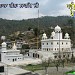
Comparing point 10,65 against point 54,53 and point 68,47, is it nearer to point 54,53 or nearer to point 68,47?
point 54,53

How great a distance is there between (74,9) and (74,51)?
38446mm

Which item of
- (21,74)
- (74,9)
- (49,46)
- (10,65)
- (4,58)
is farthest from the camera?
(49,46)

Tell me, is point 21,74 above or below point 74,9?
below

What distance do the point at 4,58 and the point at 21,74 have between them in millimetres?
15858

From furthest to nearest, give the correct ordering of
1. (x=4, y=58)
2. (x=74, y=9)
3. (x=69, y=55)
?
(x=69, y=55) → (x=4, y=58) → (x=74, y=9)

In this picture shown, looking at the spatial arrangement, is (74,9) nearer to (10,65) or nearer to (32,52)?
(10,65)

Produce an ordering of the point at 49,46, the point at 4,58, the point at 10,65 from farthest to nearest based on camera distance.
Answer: the point at 49,46, the point at 4,58, the point at 10,65

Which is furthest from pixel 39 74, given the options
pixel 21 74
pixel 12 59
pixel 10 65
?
pixel 12 59

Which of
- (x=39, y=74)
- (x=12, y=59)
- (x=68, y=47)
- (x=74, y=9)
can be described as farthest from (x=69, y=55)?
(x=74, y=9)

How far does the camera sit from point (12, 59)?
46.2 m

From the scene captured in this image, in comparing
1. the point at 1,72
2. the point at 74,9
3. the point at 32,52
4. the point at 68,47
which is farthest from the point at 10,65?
the point at 74,9

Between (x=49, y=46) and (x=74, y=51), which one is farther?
(x=49, y=46)

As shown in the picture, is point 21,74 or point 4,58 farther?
point 4,58

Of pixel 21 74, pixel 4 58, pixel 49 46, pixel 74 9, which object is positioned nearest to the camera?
pixel 74 9
